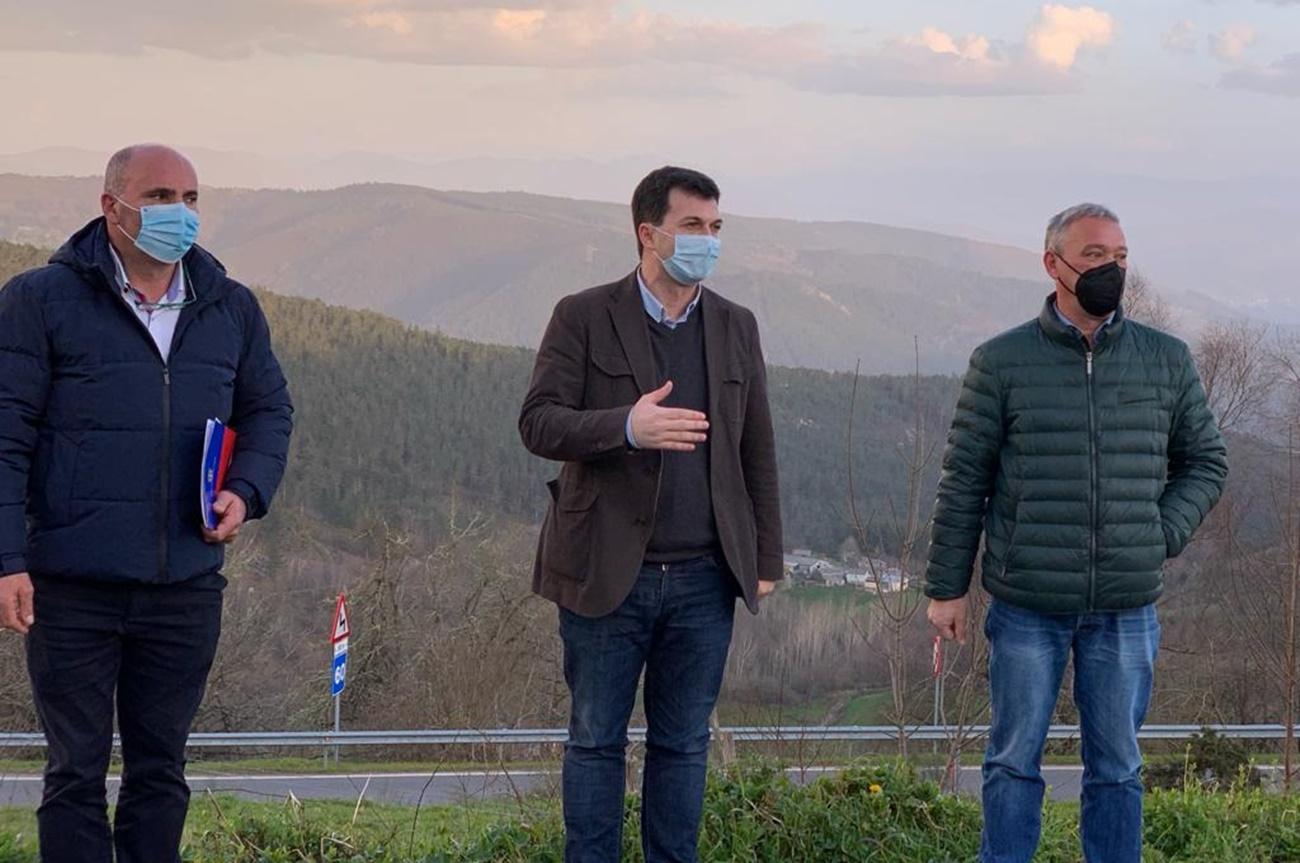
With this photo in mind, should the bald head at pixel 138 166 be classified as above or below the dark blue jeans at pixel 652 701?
above

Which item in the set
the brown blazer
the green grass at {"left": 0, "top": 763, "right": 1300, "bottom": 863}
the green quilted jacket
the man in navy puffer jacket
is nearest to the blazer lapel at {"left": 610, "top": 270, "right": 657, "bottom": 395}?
the brown blazer

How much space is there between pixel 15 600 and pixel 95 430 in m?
0.47

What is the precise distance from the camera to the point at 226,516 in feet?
13.1

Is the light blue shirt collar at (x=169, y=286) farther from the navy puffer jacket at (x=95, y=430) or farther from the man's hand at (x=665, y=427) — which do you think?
the man's hand at (x=665, y=427)

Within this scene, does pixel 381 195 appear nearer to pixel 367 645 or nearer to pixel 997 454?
pixel 367 645

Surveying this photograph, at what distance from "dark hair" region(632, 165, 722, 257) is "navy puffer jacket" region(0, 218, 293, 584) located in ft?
4.22

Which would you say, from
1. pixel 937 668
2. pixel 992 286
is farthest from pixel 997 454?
pixel 992 286

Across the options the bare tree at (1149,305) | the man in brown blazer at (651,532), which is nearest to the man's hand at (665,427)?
the man in brown blazer at (651,532)

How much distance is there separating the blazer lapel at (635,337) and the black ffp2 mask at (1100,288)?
1.26 m

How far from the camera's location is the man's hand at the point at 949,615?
4.57 m

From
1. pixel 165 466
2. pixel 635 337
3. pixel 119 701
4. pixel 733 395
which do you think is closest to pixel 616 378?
pixel 635 337

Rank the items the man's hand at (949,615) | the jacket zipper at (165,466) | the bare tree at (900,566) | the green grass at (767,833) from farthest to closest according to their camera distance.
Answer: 1. the bare tree at (900,566)
2. the green grass at (767,833)
3. the man's hand at (949,615)
4. the jacket zipper at (165,466)

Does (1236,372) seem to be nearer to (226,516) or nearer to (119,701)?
(226,516)

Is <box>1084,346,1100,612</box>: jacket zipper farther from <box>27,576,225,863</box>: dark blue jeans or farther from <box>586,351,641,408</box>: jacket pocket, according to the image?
<box>27,576,225,863</box>: dark blue jeans
